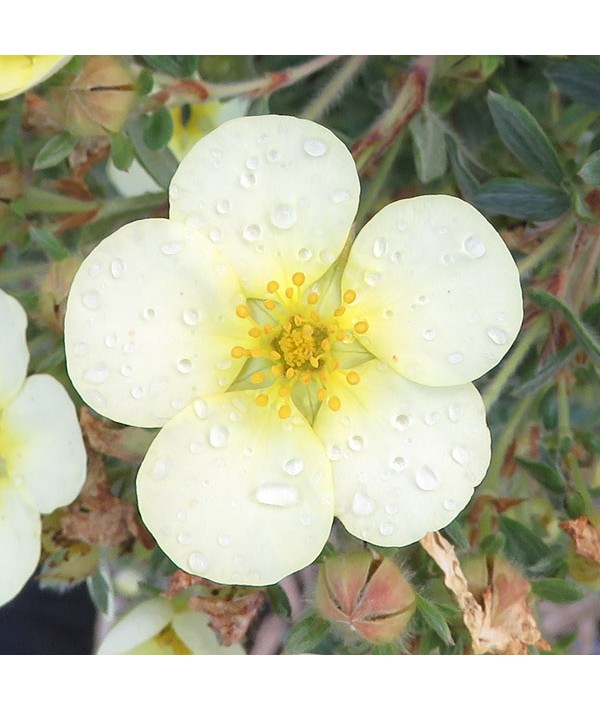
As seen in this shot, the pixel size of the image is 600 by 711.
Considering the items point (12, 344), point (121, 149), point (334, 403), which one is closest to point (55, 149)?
point (121, 149)

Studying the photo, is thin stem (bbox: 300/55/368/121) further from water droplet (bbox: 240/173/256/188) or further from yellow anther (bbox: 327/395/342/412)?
yellow anther (bbox: 327/395/342/412)

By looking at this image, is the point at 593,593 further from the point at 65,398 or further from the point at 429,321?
the point at 65,398

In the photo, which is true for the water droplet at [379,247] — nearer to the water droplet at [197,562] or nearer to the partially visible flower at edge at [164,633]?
the water droplet at [197,562]

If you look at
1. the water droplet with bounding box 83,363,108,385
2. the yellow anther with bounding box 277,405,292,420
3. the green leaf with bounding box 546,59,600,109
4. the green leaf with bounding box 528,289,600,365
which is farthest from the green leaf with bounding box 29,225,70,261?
the green leaf with bounding box 546,59,600,109

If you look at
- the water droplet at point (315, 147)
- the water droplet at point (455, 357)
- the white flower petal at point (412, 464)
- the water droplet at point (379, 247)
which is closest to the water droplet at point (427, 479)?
the white flower petal at point (412, 464)

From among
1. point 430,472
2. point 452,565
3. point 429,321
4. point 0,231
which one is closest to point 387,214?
point 429,321
